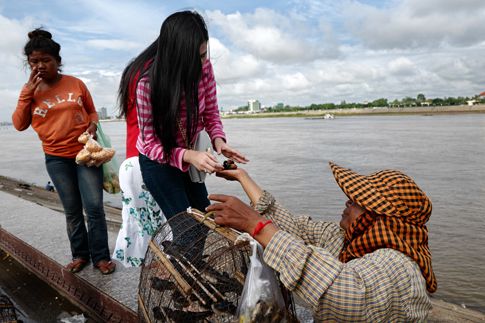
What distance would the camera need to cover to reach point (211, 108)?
8.36 feet

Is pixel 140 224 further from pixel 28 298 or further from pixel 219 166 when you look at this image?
pixel 28 298

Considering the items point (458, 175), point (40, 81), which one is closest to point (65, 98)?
point (40, 81)

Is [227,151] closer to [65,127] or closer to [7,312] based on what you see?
[65,127]

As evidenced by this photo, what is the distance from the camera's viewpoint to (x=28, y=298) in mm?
3691

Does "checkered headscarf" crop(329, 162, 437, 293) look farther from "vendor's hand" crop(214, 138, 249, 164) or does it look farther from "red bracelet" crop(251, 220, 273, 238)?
"vendor's hand" crop(214, 138, 249, 164)

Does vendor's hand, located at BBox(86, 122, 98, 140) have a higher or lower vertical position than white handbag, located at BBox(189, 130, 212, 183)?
higher

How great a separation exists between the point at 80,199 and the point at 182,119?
1730mm

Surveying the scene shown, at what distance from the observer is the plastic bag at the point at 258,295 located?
1.55 meters

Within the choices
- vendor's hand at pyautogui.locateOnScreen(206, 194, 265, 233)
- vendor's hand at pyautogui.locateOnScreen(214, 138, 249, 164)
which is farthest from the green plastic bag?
vendor's hand at pyautogui.locateOnScreen(206, 194, 265, 233)

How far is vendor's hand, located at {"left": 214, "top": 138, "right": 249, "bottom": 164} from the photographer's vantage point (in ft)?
7.87

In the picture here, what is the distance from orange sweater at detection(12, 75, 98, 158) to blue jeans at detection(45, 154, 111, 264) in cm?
13

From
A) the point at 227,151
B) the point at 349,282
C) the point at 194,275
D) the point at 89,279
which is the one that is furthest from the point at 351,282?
the point at 89,279

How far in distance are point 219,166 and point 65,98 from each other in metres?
1.96

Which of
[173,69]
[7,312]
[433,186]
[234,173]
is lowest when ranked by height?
[433,186]
